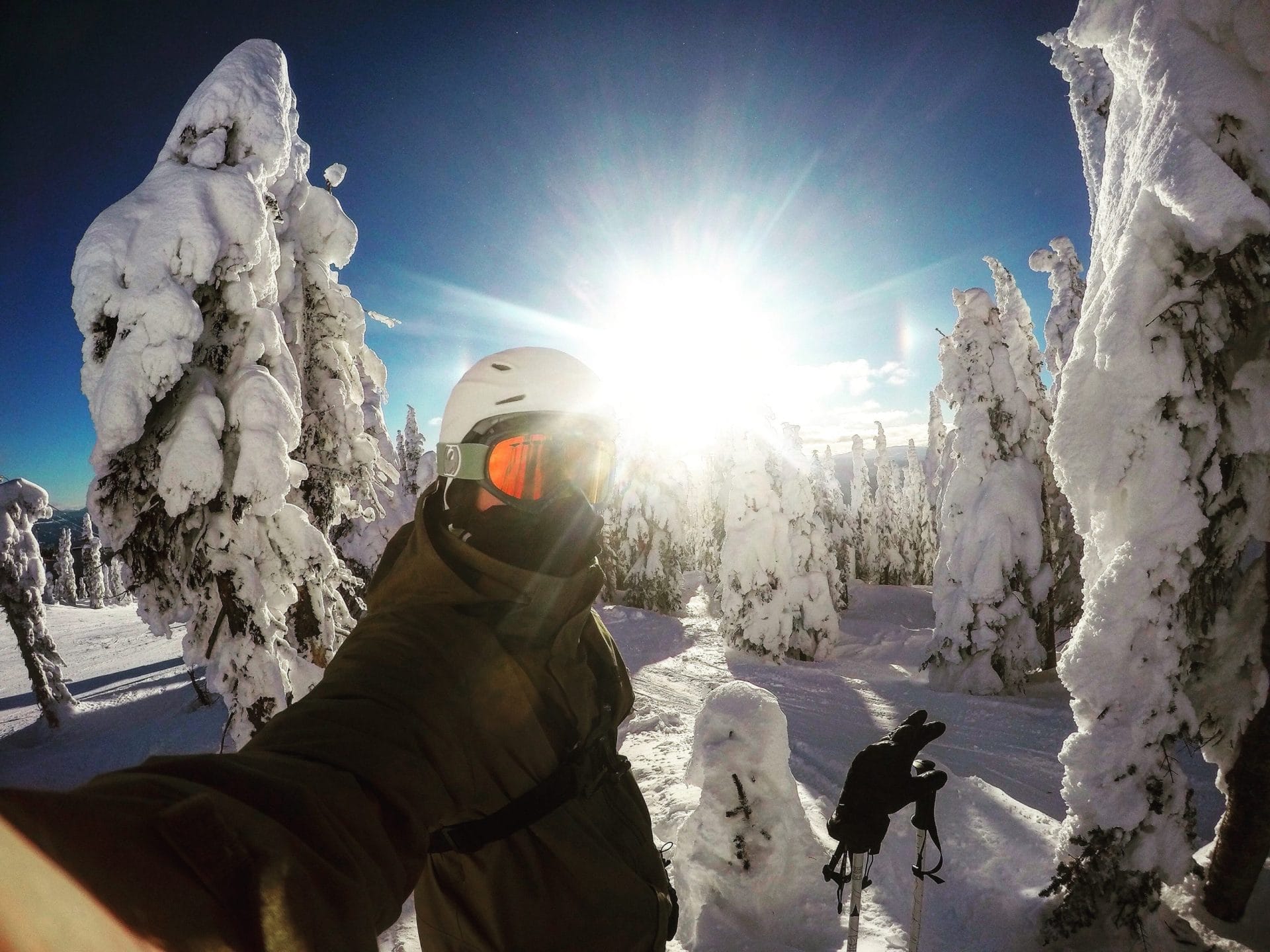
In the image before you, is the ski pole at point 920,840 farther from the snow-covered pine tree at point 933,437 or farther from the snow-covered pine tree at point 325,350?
the snow-covered pine tree at point 933,437

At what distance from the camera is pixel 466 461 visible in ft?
6.92

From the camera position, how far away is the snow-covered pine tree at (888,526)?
4469 centimetres

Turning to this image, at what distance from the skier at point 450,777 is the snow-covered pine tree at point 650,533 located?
81.5 feet

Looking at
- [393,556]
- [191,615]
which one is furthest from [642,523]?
[393,556]

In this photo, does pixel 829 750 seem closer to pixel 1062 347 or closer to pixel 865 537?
pixel 1062 347

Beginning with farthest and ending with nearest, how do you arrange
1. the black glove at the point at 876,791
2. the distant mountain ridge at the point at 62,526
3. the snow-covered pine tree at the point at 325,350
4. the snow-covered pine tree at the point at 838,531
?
the distant mountain ridge at the point at 62,526 → the snow-covered pine tree at the point at 838,531 → the snow-covered pine tree at the point at 325,350 → the black glove at the point at 876,791

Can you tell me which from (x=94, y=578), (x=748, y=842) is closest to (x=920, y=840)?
(x=748, y=842)

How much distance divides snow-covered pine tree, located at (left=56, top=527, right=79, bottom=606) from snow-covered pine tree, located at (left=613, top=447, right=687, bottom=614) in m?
60.8

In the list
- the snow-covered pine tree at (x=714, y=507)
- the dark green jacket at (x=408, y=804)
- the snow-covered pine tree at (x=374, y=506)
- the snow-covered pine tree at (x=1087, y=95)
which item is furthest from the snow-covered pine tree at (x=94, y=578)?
the snow-covered pine tree at (x=1087, y=95)

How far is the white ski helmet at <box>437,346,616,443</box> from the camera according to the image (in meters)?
2.29

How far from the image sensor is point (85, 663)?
25.0 meters

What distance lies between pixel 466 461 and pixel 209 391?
537 centimetres

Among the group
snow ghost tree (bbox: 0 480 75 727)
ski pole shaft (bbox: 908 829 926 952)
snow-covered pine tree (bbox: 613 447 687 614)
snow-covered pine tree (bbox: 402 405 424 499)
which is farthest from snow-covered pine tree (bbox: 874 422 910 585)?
snow ghost tree (bbox: 0 480 75 727)

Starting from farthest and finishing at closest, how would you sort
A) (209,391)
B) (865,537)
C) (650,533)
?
(865,537) → (650,533) → (209,391)
